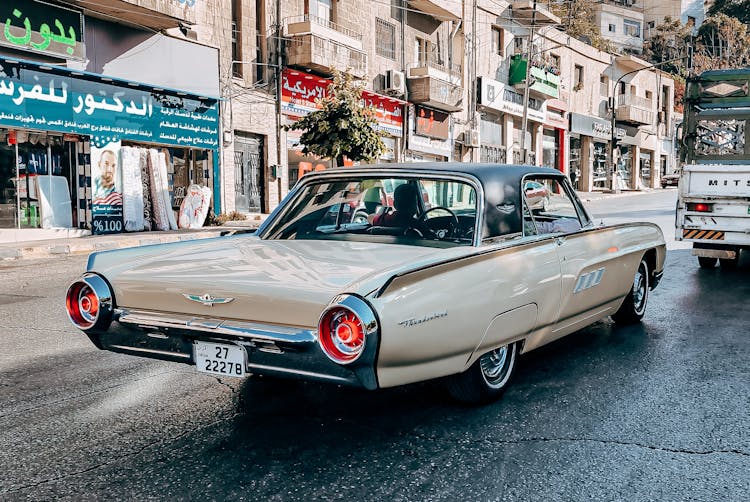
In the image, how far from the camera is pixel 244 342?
3389mm

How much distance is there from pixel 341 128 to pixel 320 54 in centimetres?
386

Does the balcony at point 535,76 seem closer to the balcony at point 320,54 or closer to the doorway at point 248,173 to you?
the balcony at point 320,54

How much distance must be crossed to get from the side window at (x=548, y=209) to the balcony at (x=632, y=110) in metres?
45.9

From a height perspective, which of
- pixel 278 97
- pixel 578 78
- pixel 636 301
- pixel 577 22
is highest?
pixel 577 22

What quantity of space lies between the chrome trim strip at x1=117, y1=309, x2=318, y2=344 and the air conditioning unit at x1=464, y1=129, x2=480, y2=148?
1199 inches

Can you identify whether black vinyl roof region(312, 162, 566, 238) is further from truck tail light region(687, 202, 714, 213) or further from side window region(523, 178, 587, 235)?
truck tail light region(687, 202, 714, 213)

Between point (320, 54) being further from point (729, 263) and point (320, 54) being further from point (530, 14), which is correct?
point (530, 14)

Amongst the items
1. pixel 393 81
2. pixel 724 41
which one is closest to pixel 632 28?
pixel 724 41

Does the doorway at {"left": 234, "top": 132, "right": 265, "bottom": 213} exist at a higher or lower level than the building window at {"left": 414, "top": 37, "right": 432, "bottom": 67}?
lower

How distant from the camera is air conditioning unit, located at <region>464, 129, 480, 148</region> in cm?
3325

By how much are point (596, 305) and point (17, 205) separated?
46.7 ft

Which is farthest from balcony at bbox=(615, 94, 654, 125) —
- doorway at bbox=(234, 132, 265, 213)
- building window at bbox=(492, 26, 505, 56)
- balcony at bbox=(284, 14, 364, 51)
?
doorway at bbox=(234, 132, 265, 213)

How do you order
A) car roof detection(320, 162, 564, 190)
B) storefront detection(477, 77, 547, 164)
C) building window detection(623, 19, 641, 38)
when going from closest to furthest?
car roof detection(320, 162, 564, 190) < storefront detection(477, 77, 547, 164) < building window detection(623, 19, 641, 38)

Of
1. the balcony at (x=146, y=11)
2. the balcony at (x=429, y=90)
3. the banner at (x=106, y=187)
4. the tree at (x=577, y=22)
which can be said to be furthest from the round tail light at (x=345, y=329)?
the tree at (x=577, y=22)
